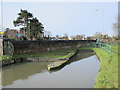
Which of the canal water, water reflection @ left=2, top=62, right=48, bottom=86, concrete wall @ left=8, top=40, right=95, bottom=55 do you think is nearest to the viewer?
the canal water

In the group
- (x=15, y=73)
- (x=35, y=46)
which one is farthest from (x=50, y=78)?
(x=35, y=46)

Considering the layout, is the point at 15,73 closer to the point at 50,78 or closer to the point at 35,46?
the point at 50,78

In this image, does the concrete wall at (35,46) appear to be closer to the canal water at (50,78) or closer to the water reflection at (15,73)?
the water reflection at (15,73)

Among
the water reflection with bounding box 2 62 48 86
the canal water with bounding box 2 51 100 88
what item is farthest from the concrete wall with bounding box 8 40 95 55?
the canal water with bounding box 2 51 100 88

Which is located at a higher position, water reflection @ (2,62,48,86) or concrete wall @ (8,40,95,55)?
concrete wall @ (8,40,95,55)

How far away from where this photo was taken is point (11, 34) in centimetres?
4100

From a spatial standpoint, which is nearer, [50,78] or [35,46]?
[50,78]

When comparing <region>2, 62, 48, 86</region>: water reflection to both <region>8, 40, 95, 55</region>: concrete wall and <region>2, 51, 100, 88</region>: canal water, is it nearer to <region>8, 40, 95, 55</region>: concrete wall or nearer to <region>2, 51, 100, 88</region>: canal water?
<region>2, 51, 100, 88</region>: canal water

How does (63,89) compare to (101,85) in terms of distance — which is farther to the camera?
(63,89)

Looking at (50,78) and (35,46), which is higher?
(35,46)

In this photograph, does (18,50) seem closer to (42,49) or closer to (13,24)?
(42,49)

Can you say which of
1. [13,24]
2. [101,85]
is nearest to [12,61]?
[101,85]

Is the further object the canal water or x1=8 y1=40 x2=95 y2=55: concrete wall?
x1=8 y1=40 x2=95 y2=55: concrete wall

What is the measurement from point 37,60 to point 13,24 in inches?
614
